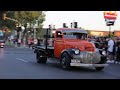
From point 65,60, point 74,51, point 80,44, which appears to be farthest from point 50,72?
point 80,44

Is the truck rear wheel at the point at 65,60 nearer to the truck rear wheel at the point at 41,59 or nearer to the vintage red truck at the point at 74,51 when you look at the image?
the vintage red truck at the point at 74,51

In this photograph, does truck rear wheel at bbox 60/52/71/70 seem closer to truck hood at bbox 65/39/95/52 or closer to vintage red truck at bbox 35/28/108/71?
vintage red truck at bbox 35/28/108/71

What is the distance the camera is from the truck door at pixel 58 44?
17.6 meters

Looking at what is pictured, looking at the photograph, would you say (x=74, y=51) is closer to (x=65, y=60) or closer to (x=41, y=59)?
(x=65, y=60)

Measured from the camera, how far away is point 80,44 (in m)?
16.6

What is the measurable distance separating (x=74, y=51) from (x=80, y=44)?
2.09ft

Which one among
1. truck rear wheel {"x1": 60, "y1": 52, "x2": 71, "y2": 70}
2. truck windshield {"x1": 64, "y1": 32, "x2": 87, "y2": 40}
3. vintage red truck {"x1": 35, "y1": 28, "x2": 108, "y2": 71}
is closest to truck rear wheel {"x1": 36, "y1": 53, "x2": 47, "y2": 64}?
vintage red truck {"x1": 35, "y1": 28, "x2": 108, "y2": 71}

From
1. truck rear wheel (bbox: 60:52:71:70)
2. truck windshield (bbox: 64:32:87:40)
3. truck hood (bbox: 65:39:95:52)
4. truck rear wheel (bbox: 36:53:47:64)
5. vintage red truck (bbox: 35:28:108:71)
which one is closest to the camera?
vintage red truck (bbox: 35:28:108:71)

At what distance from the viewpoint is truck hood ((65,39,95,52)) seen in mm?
16391

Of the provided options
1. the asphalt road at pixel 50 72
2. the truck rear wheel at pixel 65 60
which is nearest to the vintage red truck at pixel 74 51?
the truck rear wheel at pixel 65 60
